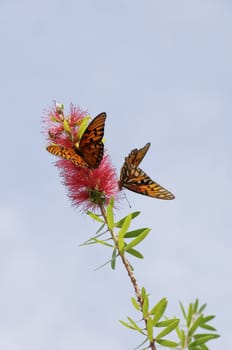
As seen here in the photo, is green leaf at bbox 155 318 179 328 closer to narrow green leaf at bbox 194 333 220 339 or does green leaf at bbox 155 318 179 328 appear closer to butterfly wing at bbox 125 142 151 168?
narrow green leaf at bbox 194 333 220 339

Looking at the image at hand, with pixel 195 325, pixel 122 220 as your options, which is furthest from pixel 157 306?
pixel 122 220

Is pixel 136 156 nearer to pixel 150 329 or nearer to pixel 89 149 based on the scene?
pixel 89 149

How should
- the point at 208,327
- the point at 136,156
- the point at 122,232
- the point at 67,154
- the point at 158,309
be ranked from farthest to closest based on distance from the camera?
the point at 136,156
the point at 67,154
the point at 122,232
the point at 158,309
the point at 208,327

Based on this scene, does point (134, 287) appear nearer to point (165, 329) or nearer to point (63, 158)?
point (165, 329)

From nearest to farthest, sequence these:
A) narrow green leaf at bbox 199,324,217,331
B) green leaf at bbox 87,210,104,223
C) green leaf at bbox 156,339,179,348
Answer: narrow green leaf at bbox 199,324,217,331 → green leaf at bbox 156,339,179,348 → green leaf at bbox 87,210,104,223

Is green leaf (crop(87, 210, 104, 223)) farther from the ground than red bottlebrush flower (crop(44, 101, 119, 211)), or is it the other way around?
red bottlebrush flower (crop(44, 101, 119, 211))

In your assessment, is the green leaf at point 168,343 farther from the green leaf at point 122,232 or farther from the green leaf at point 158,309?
the green leaf at point 122,232

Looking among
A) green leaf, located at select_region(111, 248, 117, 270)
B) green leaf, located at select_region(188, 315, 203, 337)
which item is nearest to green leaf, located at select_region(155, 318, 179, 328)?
green leaf, located at select_region(188, 315, 203, 337)
